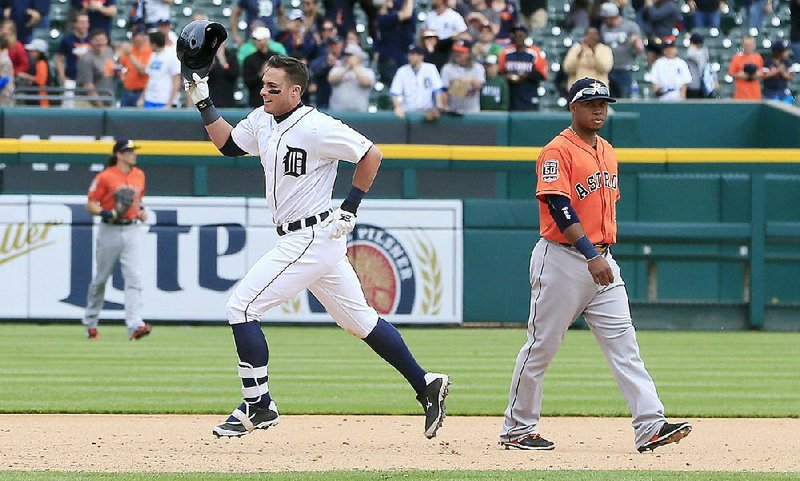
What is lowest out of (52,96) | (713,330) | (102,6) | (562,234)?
(713,330)

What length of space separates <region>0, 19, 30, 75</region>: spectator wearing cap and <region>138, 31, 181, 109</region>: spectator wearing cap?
6.09 feet

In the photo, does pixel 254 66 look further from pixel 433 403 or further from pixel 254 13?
pixel 433 403

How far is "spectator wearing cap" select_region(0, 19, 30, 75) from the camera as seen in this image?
60.6ft

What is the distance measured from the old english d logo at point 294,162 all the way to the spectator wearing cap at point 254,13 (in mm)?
12737

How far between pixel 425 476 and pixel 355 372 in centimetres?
549

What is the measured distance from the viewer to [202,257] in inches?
642

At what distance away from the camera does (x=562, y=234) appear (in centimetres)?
682

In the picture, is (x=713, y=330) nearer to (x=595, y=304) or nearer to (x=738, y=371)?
(x=738, y=371)

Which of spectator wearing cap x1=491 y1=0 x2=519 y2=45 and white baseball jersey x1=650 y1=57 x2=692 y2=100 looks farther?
spectator wearing cap x1=491 y1=0 x2=519 y2=45

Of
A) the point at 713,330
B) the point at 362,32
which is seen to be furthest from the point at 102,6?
the point at 713,330

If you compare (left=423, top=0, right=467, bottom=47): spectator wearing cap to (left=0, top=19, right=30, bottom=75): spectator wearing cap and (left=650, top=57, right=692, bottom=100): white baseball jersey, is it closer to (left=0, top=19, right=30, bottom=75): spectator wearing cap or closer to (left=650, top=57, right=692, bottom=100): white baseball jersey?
(left=650, top=57, right=692, bottom=100): white baseball jersey

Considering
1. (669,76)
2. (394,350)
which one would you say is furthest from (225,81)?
(394,350)

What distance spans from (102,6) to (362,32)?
371cm

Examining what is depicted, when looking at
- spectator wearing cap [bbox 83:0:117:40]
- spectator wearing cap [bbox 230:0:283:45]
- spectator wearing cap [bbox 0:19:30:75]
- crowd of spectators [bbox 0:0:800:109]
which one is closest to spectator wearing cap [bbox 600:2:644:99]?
crowd of spectators [bbox 0:0:800:109]
